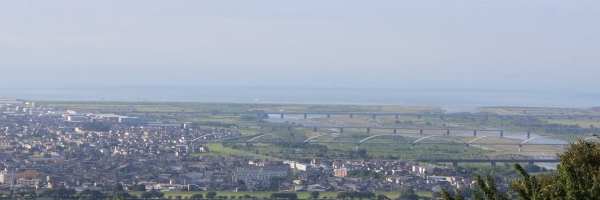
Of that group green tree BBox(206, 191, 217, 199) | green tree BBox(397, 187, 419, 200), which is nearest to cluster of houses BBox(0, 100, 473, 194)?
green tree BBox(397, 187, 419, 200)

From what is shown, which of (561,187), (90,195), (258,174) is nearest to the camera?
(561,187)

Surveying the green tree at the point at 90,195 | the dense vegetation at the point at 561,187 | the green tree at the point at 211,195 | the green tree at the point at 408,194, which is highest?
the dense vegetation at the point at 561,187

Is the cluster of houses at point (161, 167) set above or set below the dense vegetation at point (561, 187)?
below

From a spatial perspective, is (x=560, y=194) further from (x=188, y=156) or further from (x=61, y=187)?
(x=188, y=156)

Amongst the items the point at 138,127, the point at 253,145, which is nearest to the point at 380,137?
the point at 253,145

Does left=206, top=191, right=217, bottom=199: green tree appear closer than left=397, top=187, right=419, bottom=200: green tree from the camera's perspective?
No

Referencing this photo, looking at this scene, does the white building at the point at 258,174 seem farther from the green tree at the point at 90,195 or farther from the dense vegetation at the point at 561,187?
the dense vegetation at the point at 561,187

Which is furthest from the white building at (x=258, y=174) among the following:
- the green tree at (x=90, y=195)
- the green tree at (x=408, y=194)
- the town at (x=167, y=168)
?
the green tree at (x=90, y=195)

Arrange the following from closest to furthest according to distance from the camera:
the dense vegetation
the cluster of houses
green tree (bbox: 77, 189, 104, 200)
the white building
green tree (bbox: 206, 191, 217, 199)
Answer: the dense vegetation < green tree (bbox: 77, 189, 104, 200) < green tree (bbox: 206, 191, 217, 199) < the cluster of houses < the white building

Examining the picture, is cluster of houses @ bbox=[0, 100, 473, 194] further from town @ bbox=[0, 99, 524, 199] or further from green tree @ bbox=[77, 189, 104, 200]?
green tree @ bbox=[77, 189, 104, 200]

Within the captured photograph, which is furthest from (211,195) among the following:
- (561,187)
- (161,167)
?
(561,187)

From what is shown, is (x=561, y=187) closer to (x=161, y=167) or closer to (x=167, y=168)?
(x=167, y=168)

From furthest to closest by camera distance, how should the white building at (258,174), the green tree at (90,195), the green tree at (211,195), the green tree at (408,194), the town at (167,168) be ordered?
the white building at (258,174) → the town at (167,168) → the green tree at (211,195) → the green tree at (408,194) → the green tree at (90,195)
